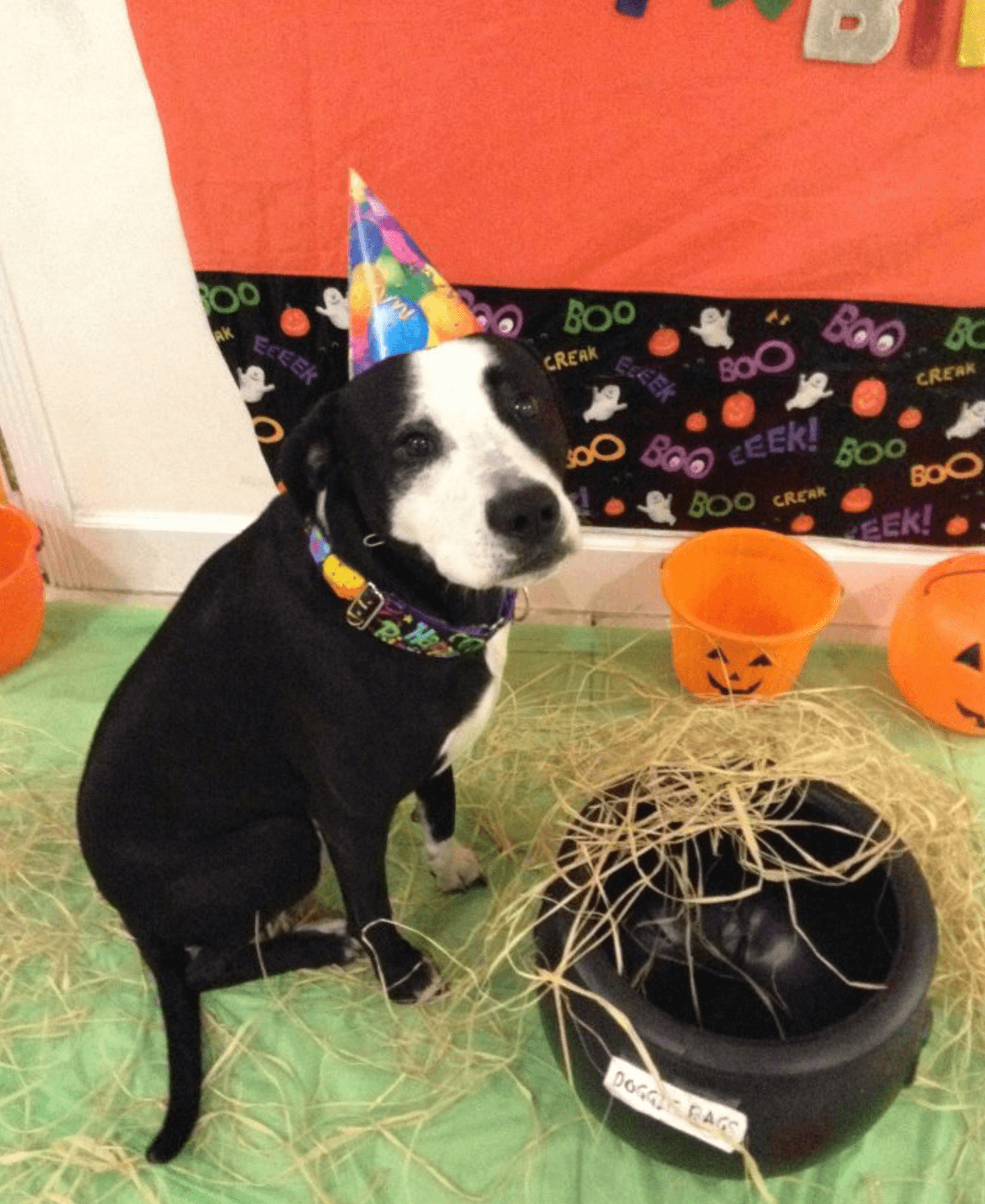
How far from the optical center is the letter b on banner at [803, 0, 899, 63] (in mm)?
1371

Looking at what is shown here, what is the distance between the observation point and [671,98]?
1.47 meters

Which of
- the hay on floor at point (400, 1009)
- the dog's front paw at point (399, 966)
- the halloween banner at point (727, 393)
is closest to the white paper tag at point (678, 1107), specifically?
the hay on floor at point (400, 1009)

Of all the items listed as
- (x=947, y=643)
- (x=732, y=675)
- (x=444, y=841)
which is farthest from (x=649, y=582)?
(x=444, y=841)

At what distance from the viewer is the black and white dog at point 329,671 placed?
1.06m

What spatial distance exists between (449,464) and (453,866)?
739 mm

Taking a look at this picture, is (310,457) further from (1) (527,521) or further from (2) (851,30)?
(2) (851,30)

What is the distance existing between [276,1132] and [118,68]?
1538mm

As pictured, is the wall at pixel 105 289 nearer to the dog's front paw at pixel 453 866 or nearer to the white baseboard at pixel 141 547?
the white baseboard at pixel 141 547

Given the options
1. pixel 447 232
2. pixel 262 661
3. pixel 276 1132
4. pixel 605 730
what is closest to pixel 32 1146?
pixel 276 1132

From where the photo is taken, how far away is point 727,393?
1762 mm

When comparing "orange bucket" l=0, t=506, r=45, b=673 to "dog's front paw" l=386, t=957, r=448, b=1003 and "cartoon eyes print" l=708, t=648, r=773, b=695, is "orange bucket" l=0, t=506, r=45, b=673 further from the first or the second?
"cartoon eyes print" l=708, t=648, r=773, b=695

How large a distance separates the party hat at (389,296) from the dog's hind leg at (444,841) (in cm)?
60

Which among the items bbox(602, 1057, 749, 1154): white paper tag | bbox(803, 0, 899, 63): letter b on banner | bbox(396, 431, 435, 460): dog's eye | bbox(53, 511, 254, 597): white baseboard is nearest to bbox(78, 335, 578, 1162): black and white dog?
bbox(396, 431, 435, 460): dog's eye

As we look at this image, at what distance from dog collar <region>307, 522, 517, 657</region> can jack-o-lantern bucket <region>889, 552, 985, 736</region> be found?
981 millimetres
